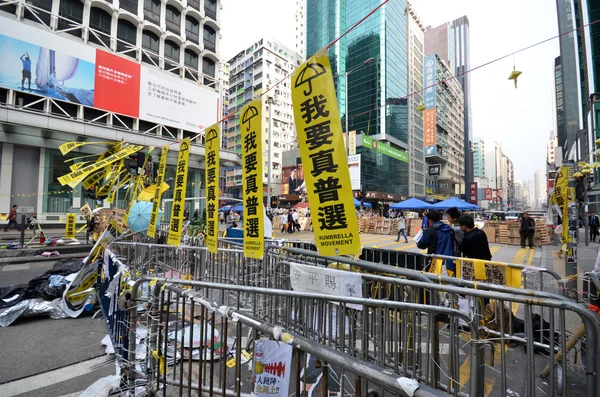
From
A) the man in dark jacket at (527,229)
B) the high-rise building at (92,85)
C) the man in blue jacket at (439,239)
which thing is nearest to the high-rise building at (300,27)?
the high-rise building at (92,85)

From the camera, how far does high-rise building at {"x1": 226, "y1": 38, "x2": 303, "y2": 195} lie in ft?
229

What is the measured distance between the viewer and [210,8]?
32.3 metres

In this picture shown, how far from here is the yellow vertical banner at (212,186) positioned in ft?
14.8

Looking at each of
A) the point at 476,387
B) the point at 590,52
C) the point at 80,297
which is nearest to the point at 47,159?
the point at 80,297

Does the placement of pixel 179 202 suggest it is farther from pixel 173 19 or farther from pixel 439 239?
pixel 173 19

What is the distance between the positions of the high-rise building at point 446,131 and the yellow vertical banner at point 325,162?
220 ft

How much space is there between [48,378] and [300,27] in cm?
9856

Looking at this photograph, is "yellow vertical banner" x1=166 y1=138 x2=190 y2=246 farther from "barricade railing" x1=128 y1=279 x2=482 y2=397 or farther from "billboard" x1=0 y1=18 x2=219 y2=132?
"billboard" x1=0 y1=18 x2=219 y2=132

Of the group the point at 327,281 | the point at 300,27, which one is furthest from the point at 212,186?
the point at 300,27

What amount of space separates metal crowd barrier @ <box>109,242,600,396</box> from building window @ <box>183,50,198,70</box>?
1170 inches

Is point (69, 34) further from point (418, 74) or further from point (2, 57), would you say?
point (418, 74)

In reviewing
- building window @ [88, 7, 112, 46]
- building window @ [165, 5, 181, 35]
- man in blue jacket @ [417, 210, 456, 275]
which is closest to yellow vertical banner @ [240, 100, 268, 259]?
man in blue jacket @ [417, 210, 456, 275]

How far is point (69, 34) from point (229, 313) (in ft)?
99.5

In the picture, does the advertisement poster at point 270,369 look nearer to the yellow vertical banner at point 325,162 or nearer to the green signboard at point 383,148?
the yellow vertical banner at point 325,162
